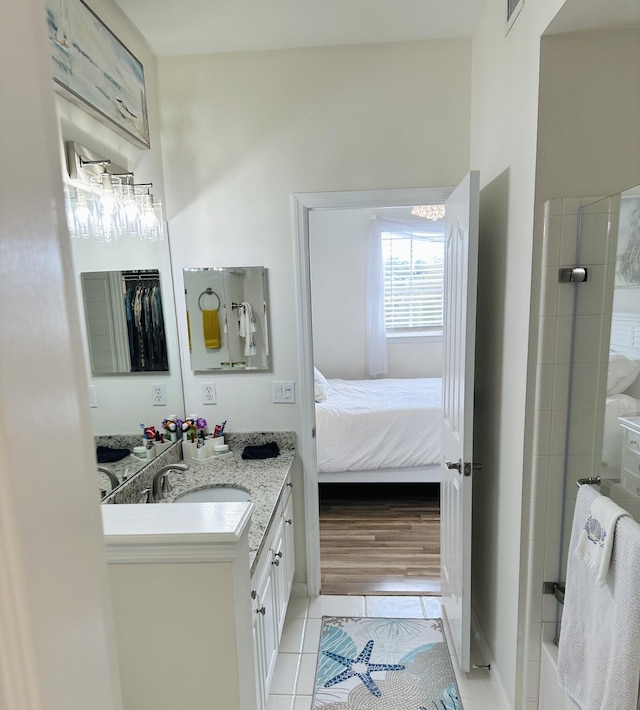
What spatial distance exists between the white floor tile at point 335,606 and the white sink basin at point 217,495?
902 millimetres

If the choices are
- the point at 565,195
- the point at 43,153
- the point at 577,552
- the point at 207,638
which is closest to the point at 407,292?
the point at 565,195

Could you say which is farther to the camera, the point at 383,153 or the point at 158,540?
the point at 383,153

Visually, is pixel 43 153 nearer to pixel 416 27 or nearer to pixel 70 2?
pixel 70 2

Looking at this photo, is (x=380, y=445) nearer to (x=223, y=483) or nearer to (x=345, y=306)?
(x=223, y=483)

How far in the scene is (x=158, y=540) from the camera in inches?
42.1

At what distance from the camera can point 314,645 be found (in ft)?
6.97

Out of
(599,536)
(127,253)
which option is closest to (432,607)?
(599,536)

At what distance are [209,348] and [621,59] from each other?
6.51ft

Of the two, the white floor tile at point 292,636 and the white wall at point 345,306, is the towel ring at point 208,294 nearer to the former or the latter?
the white floor tile at point 292,636

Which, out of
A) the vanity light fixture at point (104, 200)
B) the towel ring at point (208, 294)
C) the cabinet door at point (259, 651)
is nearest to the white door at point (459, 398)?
the cabinet door at point (259, 651)

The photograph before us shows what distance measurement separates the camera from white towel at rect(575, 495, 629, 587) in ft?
3.73

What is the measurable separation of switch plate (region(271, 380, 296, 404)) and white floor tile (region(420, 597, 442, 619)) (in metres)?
1.31

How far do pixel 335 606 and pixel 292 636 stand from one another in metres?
0.30

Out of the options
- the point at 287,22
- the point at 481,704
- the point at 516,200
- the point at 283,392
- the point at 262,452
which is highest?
the point at 287,22
